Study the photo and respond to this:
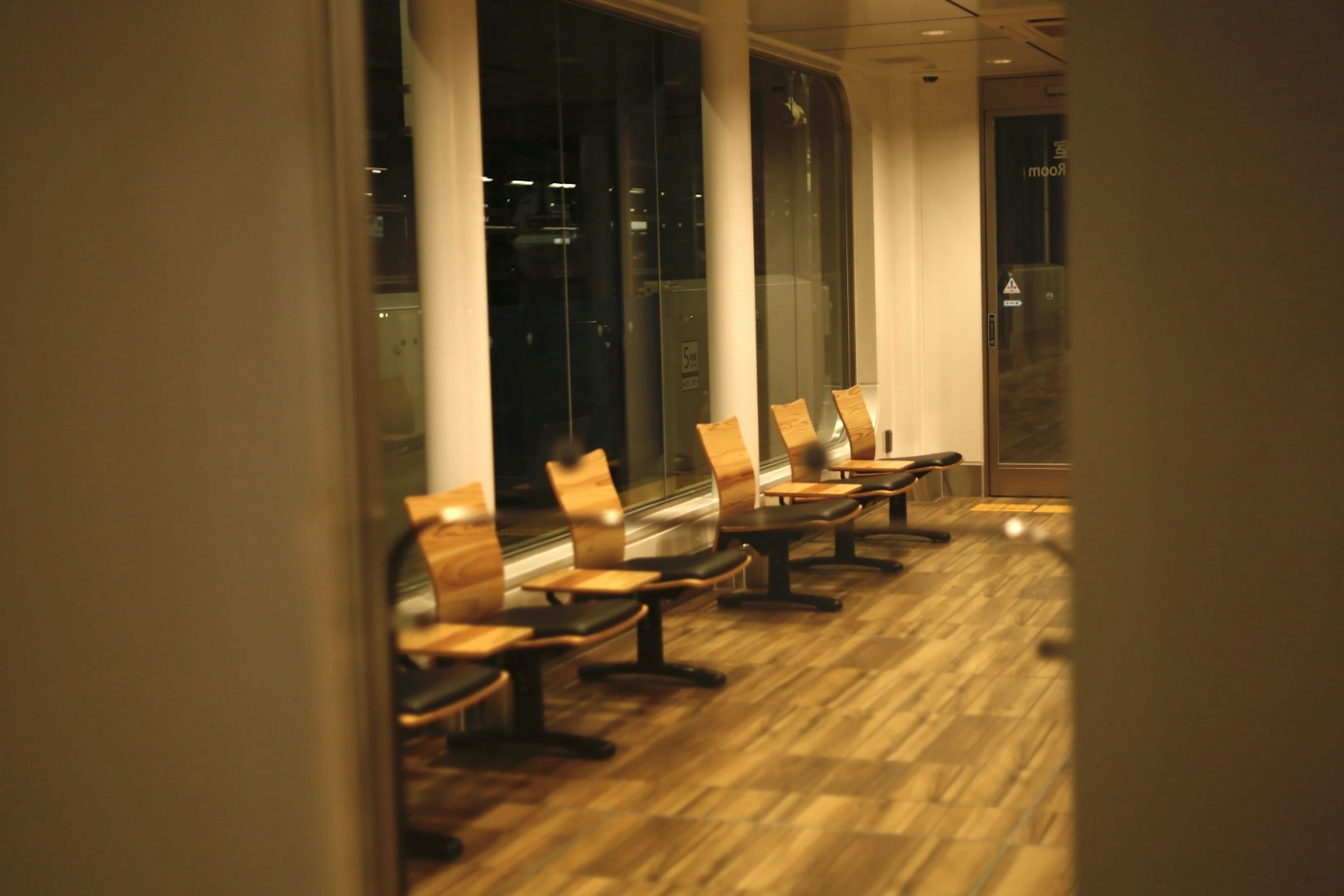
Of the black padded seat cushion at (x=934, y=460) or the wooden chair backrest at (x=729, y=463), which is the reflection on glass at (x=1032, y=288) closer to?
the black padded seat cushion at (x=934, y=460)

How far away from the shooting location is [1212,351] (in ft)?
4.97

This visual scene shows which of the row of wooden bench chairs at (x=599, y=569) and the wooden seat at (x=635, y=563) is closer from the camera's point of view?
the row of wooden bench chairs at (x=599, y=569)

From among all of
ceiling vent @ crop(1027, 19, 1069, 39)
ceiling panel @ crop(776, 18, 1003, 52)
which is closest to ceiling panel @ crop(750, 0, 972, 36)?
ceiling panel @ crop(776, 18, 1003, 52)

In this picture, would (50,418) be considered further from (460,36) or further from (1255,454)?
(460,36)

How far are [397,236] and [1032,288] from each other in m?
2.16

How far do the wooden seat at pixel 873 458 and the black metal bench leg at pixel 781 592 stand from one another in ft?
1.22

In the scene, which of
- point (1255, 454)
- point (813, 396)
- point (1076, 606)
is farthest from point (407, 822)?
point (813, 396)

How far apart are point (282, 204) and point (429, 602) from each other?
2.80 feet

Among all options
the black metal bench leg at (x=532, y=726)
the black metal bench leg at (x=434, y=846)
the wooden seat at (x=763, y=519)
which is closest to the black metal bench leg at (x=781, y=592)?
the wooden seat at (x=763, y=519)

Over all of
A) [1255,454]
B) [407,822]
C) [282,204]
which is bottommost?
[407,822]

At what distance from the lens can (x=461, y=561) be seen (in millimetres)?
3158

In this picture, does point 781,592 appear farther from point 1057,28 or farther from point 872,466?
point 1057,28

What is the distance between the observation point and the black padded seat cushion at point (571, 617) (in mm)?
4133

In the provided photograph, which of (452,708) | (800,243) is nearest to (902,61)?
(800,243)
